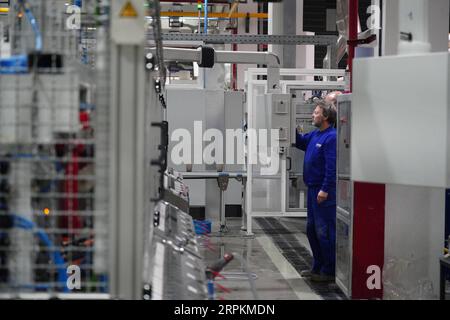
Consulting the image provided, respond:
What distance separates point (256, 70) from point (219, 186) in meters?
1.64

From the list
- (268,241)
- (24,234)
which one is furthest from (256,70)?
(24,234)

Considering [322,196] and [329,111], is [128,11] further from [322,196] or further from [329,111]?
[329,111]

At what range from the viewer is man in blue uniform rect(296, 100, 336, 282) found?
18.9ft

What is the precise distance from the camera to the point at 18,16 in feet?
10.5

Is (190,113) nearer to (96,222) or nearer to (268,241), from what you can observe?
(268,241)

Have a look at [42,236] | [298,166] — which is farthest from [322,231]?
[42,236]

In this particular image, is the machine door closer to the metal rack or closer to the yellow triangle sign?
the metal rack

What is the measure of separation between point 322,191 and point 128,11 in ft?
13.1

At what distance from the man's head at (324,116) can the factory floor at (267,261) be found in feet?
4.86

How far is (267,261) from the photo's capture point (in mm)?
6883

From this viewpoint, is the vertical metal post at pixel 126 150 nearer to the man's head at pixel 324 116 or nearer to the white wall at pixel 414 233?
the white wall at pixel 414 233

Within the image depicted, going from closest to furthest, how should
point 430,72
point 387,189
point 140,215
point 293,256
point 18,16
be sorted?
point 140,215 < point 430,72 < point 18,16 < point 387,189 < point 293,256

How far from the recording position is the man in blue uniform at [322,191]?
576 centimetres

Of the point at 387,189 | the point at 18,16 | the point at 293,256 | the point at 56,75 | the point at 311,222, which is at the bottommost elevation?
the point at 293,256
